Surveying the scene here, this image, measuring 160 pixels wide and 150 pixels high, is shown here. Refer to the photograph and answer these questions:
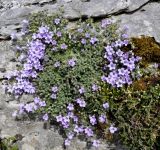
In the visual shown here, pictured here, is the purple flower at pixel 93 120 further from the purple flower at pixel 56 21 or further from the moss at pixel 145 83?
the purple flower at pixel 56 21

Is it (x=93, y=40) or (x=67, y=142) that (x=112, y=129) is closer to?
(x=67, y=142)

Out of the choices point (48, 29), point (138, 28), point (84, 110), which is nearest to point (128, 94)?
point (84, 110)

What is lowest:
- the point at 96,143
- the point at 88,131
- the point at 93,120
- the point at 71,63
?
the point at 96,143

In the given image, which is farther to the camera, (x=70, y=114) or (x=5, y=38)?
(x=5, y=38)

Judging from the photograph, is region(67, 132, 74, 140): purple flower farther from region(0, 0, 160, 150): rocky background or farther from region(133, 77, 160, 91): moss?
region(133, 77, 160, 91): moss

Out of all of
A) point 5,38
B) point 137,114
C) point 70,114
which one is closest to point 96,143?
point 70,114

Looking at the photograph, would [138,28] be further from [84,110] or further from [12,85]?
Result: [12,85]
